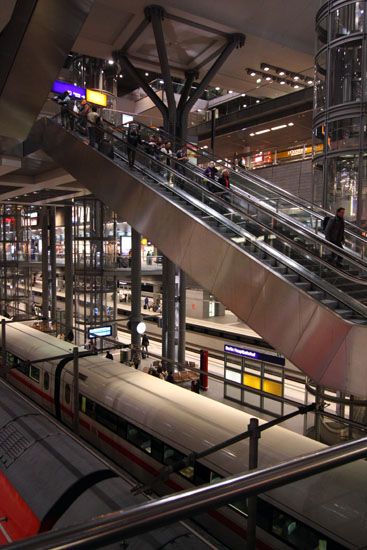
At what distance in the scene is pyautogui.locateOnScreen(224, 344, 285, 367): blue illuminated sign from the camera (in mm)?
14434

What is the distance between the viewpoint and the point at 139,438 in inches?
335

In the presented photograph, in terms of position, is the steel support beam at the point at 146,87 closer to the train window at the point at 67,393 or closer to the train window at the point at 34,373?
the train window at the point at 34,373

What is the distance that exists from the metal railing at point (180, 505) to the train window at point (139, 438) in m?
7.32

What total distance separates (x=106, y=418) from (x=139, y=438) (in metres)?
1.30

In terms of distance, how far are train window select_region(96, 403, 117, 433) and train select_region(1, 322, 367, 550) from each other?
0.02m

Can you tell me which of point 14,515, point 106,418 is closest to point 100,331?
point 106,418

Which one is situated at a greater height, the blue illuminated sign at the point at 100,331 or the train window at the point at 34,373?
the train window at the point at 34,373

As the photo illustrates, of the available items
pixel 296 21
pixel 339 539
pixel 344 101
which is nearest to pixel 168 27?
pixel 296 21

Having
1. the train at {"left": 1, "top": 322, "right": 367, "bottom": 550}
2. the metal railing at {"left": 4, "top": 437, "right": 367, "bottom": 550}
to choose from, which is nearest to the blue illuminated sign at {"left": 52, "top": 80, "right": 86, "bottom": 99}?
the train at {"left": 1, "top": 322, "right": 367, "bottom": 550}

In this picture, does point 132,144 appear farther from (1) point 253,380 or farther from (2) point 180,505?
(2) point 180,505

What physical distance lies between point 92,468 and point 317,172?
12395 mm

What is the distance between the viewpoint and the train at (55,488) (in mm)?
5461

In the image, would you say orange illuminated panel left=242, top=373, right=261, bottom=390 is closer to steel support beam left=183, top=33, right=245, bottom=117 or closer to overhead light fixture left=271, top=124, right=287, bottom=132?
steel support beam left=183, top=33, right=245, bottom=117

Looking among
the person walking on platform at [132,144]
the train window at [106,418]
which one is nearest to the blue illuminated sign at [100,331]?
the person walking on platform at [132,144]
